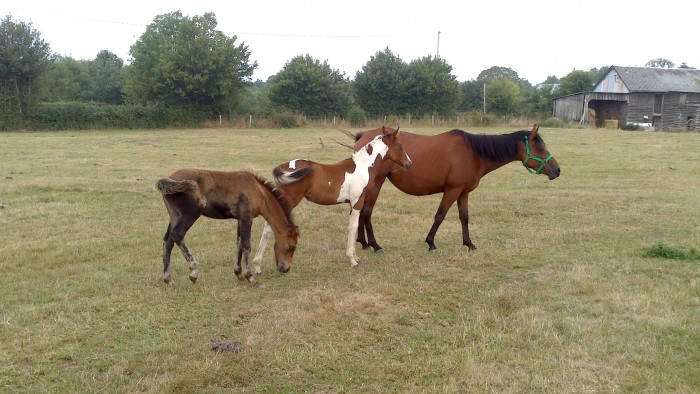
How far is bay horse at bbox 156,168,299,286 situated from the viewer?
5895 millimetres

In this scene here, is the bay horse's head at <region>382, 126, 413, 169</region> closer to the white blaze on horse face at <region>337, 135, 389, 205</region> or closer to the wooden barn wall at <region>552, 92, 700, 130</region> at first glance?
the white blaze on horse face at <region>337, 135, 389, 205</region>

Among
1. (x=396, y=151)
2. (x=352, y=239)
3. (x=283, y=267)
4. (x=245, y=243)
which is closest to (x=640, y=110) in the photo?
(x=396, y=151)

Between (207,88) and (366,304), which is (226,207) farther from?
(207,88)

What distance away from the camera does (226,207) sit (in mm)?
6207

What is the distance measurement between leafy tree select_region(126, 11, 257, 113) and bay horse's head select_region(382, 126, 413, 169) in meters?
37.6

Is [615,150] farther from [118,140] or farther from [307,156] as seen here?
[118,140]

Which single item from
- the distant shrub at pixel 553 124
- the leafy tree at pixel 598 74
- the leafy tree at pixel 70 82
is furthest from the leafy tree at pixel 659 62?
the leafy tree at pixel 70 82

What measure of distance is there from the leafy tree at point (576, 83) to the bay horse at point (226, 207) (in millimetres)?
62724

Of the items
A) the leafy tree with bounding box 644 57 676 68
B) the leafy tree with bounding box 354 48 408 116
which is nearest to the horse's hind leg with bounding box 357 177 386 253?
the leafy tree with bounding box 354 48 408 116

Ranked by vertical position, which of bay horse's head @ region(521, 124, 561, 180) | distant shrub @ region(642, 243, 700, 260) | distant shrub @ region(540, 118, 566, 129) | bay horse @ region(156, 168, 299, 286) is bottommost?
distant shrub @ region(642, 243, 700, 260)

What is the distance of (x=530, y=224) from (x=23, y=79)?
3995 cm

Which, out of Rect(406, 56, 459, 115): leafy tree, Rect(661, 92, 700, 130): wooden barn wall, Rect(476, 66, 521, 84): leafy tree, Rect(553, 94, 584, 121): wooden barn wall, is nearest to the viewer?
Rect(661, 92, 700, 130): wooden barn wall

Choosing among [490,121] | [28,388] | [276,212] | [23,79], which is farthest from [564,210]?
[23,79]

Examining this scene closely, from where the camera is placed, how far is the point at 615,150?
909 inches
